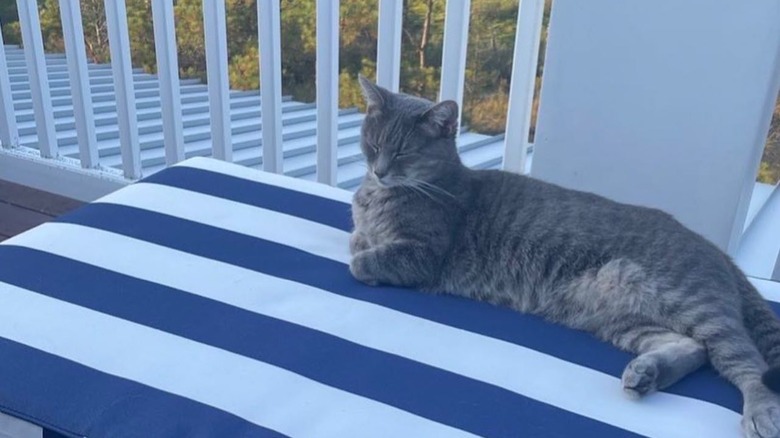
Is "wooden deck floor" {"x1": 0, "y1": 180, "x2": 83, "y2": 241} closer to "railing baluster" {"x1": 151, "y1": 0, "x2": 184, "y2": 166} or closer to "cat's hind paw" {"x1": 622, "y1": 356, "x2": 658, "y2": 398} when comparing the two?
"railing baluster" {"x1": 151, "y1": 0, "x2": 184, "y2": 166}

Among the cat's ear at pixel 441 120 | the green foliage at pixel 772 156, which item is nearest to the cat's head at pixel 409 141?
the cat's ear at pixel 441 120

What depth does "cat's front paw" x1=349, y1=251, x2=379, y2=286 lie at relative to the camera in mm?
1064

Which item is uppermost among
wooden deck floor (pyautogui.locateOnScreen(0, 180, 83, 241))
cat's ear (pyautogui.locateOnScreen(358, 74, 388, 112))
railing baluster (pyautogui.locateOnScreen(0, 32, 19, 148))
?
cat's ear (pyautogui.locateOnScreen(358, 74, 388, 112))

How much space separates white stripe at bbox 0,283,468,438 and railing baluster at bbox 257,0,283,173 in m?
0.96

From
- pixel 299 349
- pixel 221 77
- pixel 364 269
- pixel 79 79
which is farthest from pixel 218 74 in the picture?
pixel 299 349

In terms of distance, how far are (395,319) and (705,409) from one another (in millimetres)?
406

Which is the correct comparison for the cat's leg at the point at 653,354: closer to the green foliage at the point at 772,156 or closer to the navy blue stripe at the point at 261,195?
the navy blue stripe at the point at 261,195

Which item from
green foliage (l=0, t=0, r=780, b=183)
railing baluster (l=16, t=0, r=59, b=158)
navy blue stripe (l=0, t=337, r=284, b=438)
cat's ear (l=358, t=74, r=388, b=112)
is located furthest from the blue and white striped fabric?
railing baluster (l=16, t=0, r=59, b=158)

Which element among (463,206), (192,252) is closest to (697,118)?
(463,206)

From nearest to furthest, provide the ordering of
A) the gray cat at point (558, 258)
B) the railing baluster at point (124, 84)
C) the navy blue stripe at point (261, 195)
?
the gray cat at point (558, 258) < the navy blue stripe at point (261, 195) < the railing baluster at point (124, 84)

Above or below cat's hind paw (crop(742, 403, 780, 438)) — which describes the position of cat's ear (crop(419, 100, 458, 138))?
above

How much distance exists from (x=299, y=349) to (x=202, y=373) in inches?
4.9

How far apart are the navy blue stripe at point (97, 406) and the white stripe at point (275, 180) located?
633 millimetres

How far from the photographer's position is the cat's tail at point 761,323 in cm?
91
